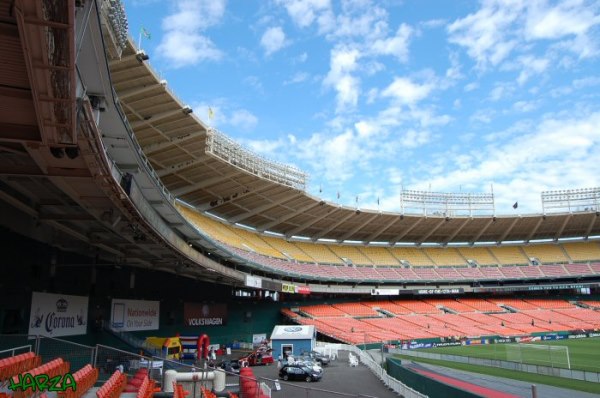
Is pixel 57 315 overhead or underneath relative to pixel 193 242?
underneath

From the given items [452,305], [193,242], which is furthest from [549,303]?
[193,242]

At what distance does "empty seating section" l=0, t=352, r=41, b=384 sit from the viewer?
10.5 meters

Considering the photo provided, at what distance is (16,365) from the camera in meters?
11.4

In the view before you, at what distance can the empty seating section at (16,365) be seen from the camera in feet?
34.5

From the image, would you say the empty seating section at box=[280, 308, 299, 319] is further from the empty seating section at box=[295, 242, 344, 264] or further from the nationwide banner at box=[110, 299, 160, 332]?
the nationwide banner at box=[110, 299, 160, 332]

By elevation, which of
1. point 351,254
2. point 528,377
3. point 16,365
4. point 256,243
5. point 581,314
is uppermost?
point 351,254

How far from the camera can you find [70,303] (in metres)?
22.7

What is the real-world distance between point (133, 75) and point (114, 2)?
9279mm

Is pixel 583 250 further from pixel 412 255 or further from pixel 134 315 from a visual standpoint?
pixel 134 315

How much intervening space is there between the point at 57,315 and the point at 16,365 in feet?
36.1

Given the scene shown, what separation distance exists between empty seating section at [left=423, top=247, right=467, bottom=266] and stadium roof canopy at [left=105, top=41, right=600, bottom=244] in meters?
1.47

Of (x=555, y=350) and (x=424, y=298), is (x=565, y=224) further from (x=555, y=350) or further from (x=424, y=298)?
(x=555, y=350)

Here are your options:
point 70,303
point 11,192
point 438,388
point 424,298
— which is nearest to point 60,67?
point 11,192

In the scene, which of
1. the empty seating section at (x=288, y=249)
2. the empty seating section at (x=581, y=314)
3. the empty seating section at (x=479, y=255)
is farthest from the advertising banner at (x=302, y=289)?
the empty seating section at (x=581, y=314)
